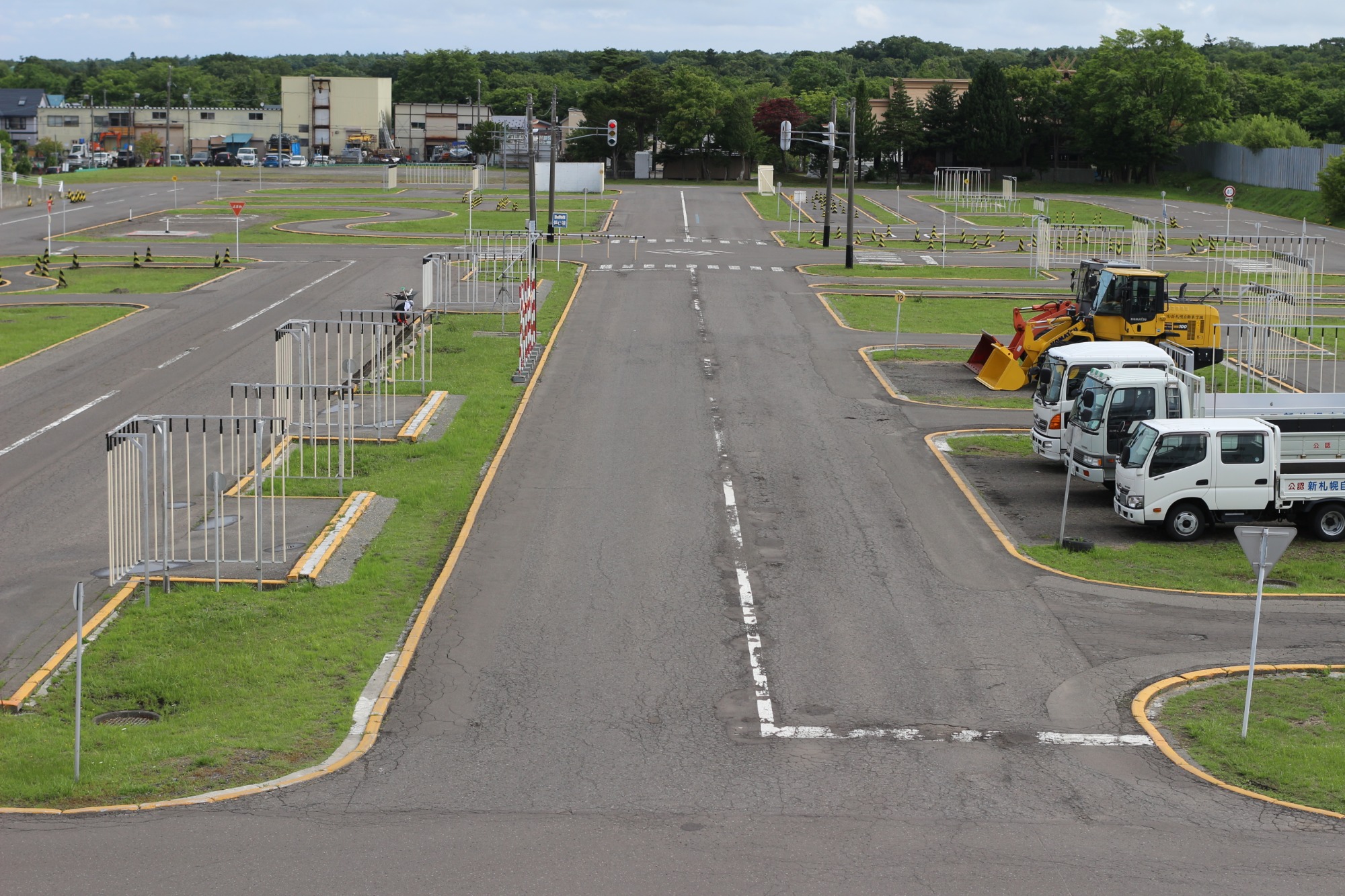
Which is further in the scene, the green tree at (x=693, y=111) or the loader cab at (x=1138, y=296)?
the green tree at (x=693, y=111)

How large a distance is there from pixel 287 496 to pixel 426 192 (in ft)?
277

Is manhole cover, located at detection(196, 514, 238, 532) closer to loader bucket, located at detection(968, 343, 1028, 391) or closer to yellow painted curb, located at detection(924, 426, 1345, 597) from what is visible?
yellow painted curb, located at detection(924, 426, 1345, 597)

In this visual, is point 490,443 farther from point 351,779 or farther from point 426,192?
point 426,192

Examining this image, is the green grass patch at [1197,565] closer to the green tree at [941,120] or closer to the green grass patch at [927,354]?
the green grass patch at [927,354]

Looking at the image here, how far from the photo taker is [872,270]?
199 ft

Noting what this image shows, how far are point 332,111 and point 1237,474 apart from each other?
160 metres

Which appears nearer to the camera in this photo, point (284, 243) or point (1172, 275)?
point (1172, 275)

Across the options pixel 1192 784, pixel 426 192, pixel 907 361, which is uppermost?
Answer: pixel 426 192

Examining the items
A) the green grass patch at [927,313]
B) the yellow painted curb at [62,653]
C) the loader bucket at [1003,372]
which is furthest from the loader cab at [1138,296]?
the yellow painted curb at [62,653]

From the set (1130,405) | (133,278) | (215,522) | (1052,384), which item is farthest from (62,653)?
(133,278)

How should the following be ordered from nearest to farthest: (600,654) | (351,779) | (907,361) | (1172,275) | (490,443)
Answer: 1. (351,779)
2. (600,654)
3. (490,443)
4. (907,361)
5. (1172,275)

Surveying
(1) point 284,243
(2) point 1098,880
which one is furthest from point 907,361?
(1) point 284,243

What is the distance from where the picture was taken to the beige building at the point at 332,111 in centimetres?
16875

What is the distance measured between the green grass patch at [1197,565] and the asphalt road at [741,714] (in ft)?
2.41
